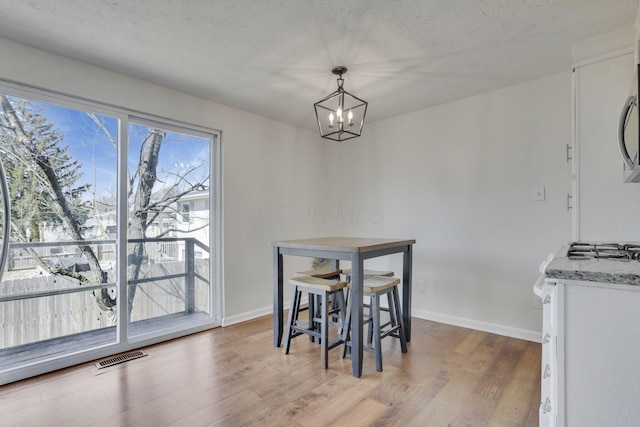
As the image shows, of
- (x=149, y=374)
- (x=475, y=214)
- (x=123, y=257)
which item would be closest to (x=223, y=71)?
(x=123, y=257)

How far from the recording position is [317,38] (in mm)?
2082

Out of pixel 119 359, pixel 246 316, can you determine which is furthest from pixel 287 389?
pixel 246 316

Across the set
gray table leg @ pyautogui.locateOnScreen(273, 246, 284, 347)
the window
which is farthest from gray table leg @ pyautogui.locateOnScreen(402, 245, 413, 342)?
the window

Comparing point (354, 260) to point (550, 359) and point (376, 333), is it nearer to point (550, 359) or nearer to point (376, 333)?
point (376, 333)

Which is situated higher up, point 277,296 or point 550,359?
point 550,359

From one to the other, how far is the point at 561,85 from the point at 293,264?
3194mm

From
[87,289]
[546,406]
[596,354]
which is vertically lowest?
[546,406]

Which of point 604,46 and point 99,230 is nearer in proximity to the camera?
point 604,46

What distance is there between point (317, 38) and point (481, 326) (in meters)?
2.87

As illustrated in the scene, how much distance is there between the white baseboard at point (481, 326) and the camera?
278cm

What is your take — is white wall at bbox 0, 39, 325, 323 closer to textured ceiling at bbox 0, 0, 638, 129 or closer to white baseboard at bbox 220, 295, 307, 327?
white baseboard at bbox 220, 295, 307, 327

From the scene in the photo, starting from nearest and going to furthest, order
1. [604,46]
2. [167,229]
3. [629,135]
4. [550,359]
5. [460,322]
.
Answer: [550,359]
[629,135]
[604,46]
[167,229]
[460,322]

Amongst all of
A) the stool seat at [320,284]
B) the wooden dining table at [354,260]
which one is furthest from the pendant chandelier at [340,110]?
the stool seat at [320,284]

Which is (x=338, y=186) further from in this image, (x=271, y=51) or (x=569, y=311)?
(x=569, y=311)
